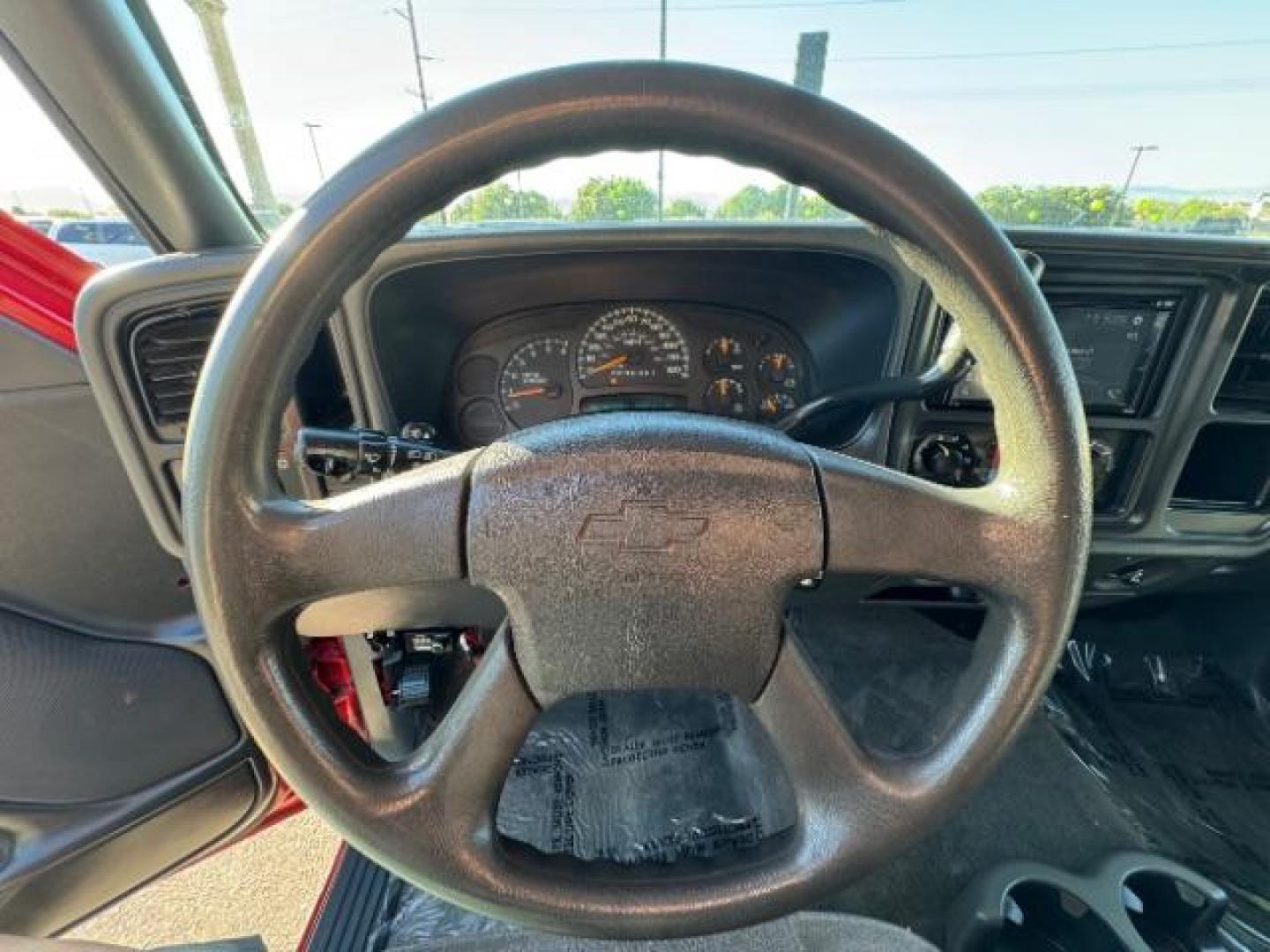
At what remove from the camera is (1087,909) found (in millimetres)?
978

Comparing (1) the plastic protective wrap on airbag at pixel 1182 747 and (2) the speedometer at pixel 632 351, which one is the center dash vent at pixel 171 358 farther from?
(1) the plastic protective wrap on airbag at pixel 1182 747

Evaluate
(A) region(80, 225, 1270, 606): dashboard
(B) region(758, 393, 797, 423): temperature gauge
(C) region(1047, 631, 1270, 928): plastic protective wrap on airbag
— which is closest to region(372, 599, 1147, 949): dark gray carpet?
(C) region(1047, 631, 1270, 928): plastic protective wrap on airbag

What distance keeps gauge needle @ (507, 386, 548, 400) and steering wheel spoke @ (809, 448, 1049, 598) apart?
3.21ft

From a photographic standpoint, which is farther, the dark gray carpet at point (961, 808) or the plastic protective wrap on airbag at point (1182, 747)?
the plastic protective wrap on airbag at point (1182, 747)

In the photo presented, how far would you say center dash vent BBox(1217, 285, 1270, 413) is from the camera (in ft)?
4.11

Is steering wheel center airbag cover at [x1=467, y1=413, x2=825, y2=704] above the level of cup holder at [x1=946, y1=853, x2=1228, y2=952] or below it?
above

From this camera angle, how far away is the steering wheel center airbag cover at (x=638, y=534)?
51 cm

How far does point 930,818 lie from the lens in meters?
0.54

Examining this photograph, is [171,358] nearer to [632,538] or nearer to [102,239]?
[102,239]

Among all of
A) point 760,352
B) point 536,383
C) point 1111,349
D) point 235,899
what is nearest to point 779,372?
point 760,352

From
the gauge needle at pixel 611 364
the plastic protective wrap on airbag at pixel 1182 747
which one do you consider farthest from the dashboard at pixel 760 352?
the plastic protective wrap on airbag at pixel 1182 747

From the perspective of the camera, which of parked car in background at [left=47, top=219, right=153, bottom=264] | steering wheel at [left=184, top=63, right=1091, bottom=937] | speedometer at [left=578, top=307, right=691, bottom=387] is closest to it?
steering wheel at [left=184, top=63, right=1091, bottom=937]

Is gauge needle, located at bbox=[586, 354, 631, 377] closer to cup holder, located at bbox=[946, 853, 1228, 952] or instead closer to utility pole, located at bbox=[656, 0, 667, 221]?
utility pole, located at bbox=[656, 0, 667, 221]

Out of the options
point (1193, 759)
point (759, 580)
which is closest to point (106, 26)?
point (759, 580)
